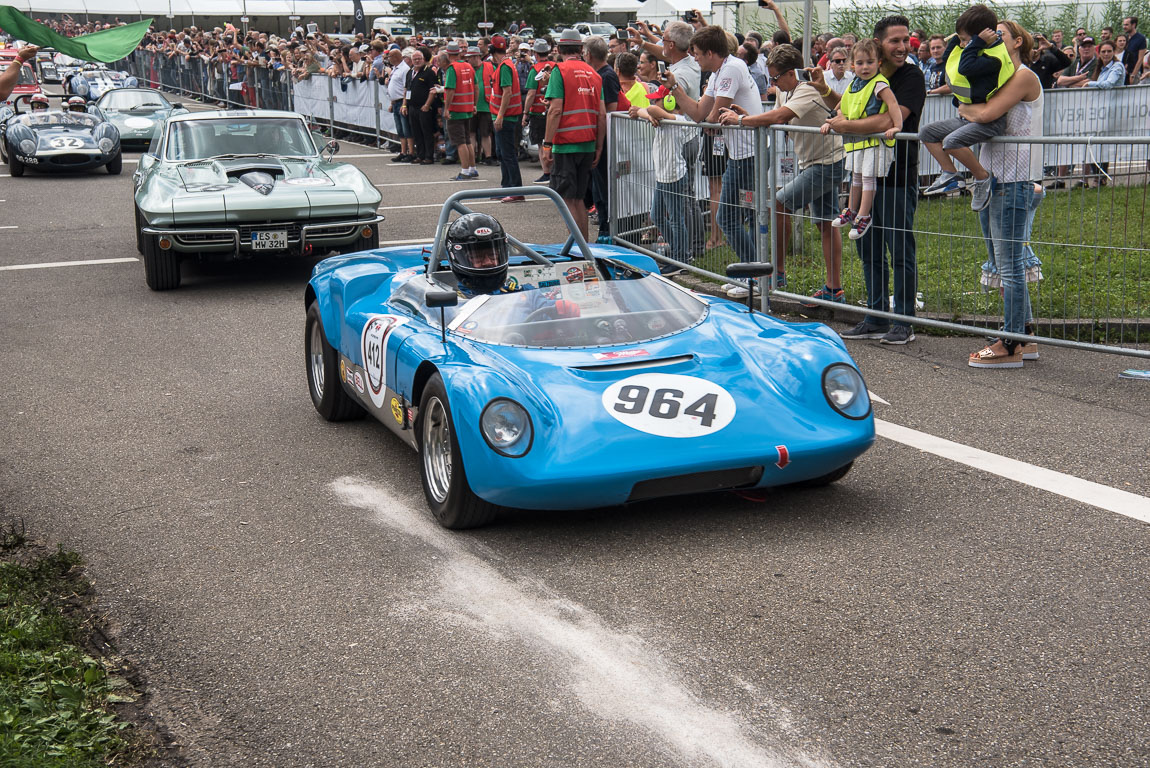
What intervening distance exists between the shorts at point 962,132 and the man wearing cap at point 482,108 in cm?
1162

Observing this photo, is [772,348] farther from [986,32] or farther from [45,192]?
[45,192]

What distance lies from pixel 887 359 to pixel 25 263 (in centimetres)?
890

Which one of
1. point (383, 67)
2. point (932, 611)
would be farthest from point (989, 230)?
point (383, 67)

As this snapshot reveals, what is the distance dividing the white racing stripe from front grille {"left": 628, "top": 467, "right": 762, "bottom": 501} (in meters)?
0.53

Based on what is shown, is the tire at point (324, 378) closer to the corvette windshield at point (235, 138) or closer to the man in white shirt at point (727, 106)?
the man in white shirt at point (727, 106)

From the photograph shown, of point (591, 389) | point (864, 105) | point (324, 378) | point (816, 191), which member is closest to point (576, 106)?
point (816, 191)

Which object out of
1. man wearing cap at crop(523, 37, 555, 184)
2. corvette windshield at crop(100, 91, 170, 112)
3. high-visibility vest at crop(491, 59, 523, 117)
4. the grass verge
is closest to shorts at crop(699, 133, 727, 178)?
man wearing cap at crop(523, 37, 555, 184)

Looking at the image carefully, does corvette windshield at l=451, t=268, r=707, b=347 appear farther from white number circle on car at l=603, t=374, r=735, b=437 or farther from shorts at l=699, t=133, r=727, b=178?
shorts at l=699, t=133, r=727, b=178

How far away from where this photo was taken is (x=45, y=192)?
18.8m

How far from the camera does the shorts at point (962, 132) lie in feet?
23.8

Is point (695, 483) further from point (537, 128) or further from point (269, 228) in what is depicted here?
point (537, 128)

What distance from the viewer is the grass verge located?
130 inches

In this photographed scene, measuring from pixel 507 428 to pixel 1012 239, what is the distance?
3.81 m

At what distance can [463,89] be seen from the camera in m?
18.2
